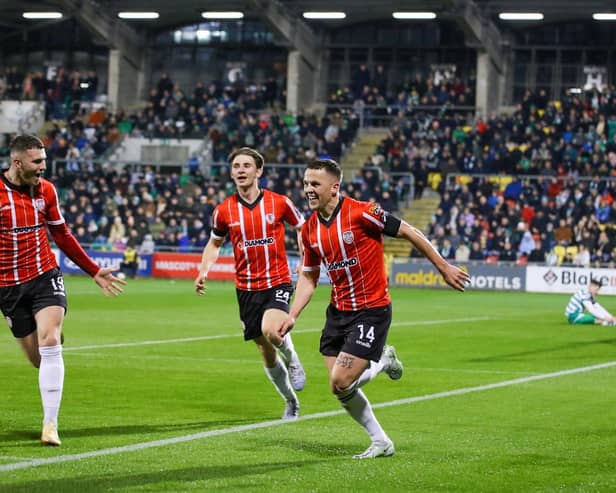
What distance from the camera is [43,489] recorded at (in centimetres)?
810

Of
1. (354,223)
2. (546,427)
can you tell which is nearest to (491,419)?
(546,427)

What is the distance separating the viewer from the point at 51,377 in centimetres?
1020

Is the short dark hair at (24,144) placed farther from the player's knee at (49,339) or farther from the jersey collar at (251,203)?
the jersey collar at (251,203)

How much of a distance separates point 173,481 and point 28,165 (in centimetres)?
317

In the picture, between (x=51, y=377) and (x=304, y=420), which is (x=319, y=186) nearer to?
(x=51, y=377)

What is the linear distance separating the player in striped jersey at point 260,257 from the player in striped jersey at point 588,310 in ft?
48.6

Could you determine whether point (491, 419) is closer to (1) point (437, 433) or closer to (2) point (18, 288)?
(1) point (437, 433)

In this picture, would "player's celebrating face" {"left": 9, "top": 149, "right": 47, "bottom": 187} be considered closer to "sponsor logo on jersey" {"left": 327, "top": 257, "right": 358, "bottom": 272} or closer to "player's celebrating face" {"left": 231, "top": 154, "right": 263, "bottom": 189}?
"player's celebrating face" {"left": 231, "top": 154, "right": 263, "bottom": 189}

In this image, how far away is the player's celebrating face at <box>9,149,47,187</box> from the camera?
10281mm

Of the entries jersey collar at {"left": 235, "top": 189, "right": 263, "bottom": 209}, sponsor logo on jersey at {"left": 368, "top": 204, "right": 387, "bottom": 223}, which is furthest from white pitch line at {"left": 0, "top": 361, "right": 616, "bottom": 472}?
sponsor logo on jersey at {"left": 368, "top": 204, "right": 387, "bottom": 223}

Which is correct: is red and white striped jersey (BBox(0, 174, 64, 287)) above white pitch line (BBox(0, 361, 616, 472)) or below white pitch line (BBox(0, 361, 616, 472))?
above

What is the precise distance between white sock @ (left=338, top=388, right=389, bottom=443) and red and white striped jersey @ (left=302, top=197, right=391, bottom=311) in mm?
698

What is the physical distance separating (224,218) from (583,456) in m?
4.27

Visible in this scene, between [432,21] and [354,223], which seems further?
[432,21]
